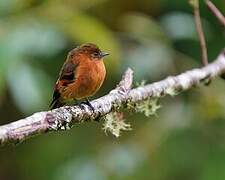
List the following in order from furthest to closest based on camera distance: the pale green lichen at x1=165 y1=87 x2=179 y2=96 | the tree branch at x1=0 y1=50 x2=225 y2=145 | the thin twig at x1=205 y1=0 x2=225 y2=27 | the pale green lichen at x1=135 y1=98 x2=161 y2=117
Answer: the thin twig at x1=205 y1=0 x2=225 y2=27 → the pale green lichen at x1=135 y1=98 x2=161 y2=117 → the pale green lichen at x1=165 y1=87 x2=179 y2=96 → the tree branch at x1=0 y1=50 x2=225 y2=145

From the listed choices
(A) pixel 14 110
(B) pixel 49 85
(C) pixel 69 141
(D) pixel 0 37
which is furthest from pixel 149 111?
(A) pixel 14 110

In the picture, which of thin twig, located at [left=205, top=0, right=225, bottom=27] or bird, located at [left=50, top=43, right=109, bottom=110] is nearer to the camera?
bird, located at [left=50, top=43, right=109, bottom=110]

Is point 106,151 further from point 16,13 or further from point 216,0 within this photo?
point 216,0

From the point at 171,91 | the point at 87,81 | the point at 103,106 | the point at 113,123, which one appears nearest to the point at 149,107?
the point at 171,91

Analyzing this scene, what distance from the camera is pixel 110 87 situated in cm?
489

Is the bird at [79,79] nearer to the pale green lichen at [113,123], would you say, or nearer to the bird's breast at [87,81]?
the bird's breast at [87,81]

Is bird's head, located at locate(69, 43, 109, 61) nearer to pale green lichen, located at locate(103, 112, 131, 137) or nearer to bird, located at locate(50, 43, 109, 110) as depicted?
bird, located at locate(50, 43, 109, 110)

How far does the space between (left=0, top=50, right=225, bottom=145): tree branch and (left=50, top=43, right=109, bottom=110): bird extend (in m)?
0.12

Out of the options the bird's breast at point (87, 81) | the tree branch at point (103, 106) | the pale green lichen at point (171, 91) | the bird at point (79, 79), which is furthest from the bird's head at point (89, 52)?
the pale green lichen at point (171, 91)

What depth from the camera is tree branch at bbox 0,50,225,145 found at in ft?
7.16

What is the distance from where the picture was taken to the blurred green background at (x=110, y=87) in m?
3.76

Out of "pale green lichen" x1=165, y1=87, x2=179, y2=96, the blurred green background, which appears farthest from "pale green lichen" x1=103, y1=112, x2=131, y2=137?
the blurred green background

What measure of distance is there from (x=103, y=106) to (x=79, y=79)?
0.34 m

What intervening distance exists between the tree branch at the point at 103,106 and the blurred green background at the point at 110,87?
546mm
